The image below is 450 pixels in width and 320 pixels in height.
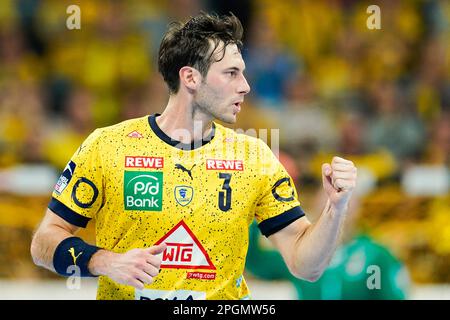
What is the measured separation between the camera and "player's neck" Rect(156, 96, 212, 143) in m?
4.78

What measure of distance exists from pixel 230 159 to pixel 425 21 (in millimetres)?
7846

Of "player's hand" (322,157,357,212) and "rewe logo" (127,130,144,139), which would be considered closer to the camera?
"player's hand" (322,157,357,212)

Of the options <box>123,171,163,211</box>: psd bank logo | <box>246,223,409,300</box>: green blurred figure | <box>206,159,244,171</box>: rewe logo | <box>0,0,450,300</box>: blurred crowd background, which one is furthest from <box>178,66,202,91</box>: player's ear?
<box>0,0,450,300</box>: blurred crowd background

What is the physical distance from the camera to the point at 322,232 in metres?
4.42

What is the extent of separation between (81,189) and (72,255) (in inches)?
13.7

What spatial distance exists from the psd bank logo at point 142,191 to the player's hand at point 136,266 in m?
0.36

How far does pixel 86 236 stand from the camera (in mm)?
8383

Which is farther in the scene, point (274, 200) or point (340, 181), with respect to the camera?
point (274, 200)

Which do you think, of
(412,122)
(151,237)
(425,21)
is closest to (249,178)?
(151,237)

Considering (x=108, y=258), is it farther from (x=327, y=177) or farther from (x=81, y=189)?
(x=327, y=177)

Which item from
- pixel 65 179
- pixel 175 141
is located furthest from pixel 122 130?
pixel 65 179

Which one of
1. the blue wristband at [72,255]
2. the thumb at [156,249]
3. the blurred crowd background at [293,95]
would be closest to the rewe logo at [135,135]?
the blue wristband at [72,255]

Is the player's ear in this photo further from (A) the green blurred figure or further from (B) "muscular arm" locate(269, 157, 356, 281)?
(A) the green blurred figure

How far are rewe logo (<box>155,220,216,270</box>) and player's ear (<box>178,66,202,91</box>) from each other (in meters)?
0.73
